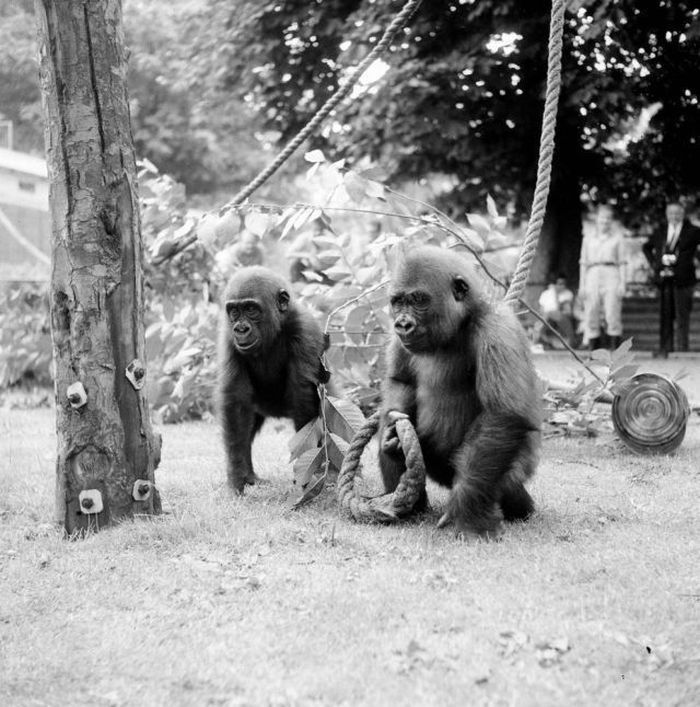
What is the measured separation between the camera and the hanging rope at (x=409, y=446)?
5.68 m

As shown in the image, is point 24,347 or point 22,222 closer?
point 24,347

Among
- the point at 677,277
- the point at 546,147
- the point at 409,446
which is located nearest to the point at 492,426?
the point at 409,446

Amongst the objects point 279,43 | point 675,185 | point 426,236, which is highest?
point 279,43

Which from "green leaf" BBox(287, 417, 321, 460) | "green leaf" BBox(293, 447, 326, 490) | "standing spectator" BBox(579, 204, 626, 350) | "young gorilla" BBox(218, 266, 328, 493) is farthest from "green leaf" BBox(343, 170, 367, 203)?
"standing spectator" BBox(579, 204, 626, 350)

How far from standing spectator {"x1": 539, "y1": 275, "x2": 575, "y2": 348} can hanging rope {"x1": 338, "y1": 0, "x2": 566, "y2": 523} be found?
13.5m

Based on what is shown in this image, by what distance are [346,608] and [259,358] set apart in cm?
333

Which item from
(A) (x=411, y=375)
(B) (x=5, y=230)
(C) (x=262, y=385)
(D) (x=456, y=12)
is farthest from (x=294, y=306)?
(D) (x=456, y=12)

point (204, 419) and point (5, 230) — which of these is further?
point (5, 230)

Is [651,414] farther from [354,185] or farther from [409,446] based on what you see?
[409,446]

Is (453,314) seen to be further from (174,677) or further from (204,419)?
(204,419)

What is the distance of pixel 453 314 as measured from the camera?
5.66 meters

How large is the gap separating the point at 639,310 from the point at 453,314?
17.7 m

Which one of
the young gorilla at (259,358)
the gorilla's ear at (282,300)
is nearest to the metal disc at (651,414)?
the young gorilla at (259,358)

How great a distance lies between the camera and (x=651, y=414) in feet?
28.4
